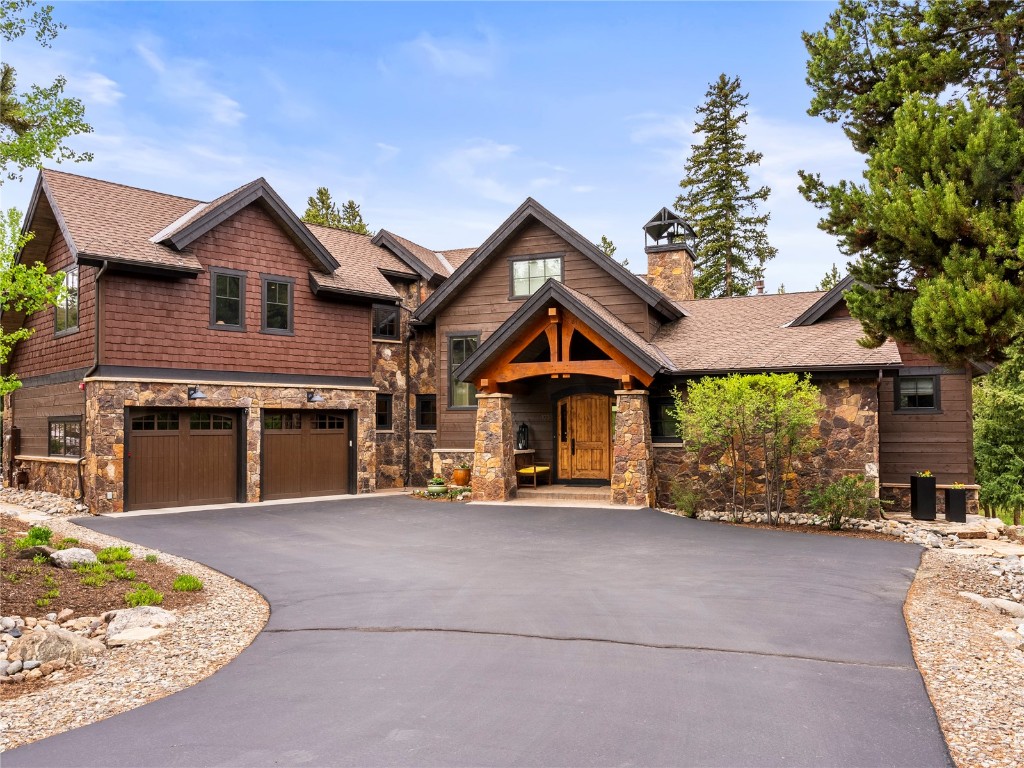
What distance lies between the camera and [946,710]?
460 cm

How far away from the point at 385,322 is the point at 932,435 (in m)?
14.1

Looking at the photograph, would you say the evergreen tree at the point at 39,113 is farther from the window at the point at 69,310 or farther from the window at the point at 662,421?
Answer: the window at the point at 662,421

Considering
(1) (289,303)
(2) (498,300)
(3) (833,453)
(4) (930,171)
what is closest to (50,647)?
(4) (930,171)

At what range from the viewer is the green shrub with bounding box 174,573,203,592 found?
7766 mm

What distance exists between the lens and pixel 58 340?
637 inches

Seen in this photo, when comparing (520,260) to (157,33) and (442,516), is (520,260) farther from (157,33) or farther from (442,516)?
(157,33)

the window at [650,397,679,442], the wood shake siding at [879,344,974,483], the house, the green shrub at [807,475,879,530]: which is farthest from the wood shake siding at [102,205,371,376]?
the wood shake siding at [879,344,974,483]

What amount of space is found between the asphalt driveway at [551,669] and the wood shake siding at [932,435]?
7052mm

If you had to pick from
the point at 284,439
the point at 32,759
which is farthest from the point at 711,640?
the point at 284,439

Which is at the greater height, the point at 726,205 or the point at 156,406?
the point at 726,205

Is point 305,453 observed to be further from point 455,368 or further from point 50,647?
point 50,647

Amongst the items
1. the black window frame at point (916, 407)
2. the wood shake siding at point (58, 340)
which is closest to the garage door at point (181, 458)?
the wood shake siding at point (58, 340)

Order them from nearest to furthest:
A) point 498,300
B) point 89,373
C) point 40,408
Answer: point 89,373, point 40,408, point 498,300

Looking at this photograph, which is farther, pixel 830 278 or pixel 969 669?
pixel 830 278
